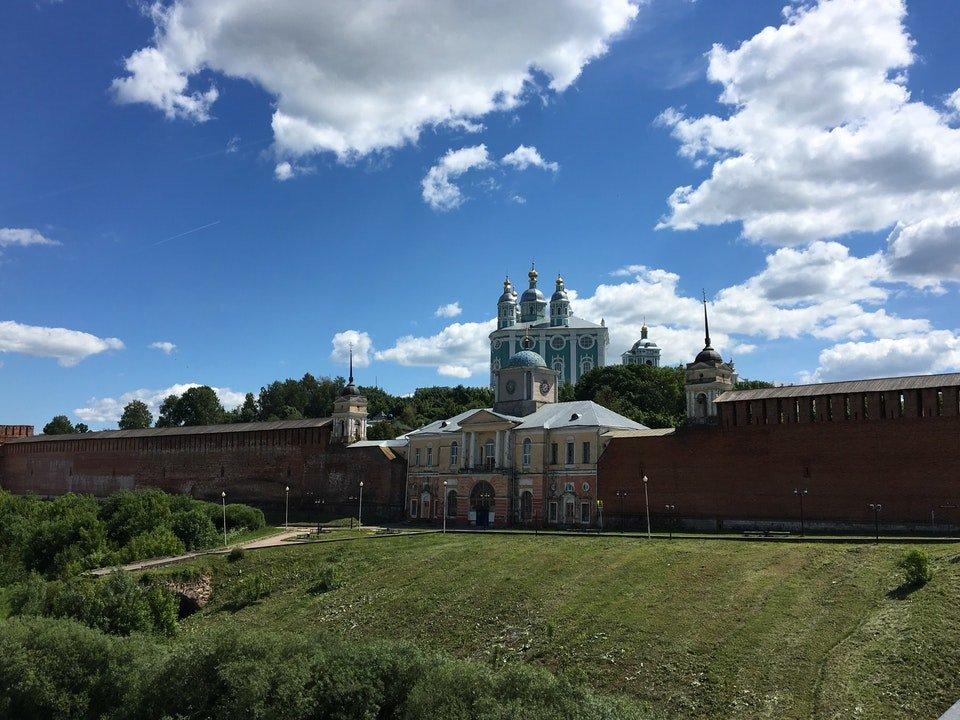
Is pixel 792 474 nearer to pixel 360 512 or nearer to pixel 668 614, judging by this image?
pixel 668 614

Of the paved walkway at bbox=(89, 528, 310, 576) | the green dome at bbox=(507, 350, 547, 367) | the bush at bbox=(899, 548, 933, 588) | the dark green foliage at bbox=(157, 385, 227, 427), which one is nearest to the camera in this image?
the bush at bbox=(899, 548, 933, 588)

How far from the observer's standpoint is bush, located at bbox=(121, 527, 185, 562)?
41.6 m

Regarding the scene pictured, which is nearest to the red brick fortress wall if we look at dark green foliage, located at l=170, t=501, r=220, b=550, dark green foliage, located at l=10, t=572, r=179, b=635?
dark green foliage, located at l=170, t=501, r=220, b=550

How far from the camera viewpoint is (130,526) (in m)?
45.6

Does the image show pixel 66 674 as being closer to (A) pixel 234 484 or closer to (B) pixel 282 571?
(B) pixel 282 571

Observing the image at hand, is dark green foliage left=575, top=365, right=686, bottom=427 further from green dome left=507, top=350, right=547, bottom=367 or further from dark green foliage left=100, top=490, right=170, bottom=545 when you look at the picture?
dark green foliage left=100, top=490, right=170, bottom=545

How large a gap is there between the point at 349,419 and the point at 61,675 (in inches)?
1391

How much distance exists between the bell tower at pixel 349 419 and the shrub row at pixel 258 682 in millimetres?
32686

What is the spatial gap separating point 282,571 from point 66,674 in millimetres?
14118

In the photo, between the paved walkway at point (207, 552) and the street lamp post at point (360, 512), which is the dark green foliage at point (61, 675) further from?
the street lamp post at point (360, 512)

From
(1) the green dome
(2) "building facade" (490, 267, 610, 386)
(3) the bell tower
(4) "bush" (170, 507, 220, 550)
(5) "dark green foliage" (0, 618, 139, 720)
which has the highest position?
(2) "building facade" (490, 267, 610, 386)

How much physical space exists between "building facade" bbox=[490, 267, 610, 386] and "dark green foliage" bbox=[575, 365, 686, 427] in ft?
66.7

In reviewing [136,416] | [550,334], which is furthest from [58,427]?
[550,334]

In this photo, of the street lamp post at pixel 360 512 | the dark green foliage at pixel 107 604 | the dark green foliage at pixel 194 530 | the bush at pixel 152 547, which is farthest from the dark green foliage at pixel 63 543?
the street lamp post at pixel 360 512
